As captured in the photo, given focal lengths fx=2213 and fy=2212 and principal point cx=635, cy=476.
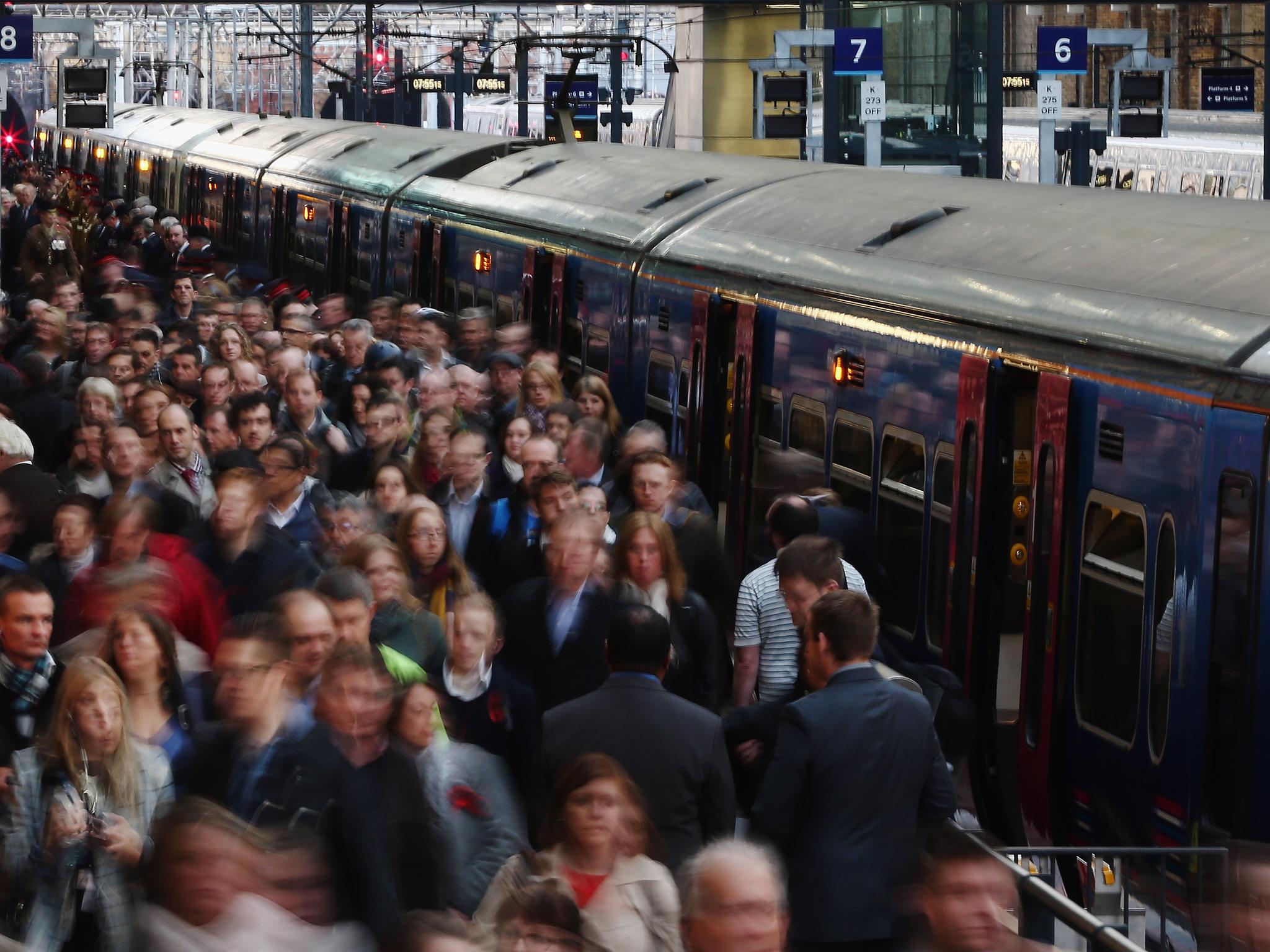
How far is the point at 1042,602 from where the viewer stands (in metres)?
7.99

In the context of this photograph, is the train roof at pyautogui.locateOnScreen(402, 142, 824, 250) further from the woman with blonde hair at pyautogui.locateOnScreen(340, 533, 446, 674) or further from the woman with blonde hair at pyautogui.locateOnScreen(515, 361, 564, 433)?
the woman with blonde hair at pyautogui.locateOnScreen(340, 533, 446, 674)

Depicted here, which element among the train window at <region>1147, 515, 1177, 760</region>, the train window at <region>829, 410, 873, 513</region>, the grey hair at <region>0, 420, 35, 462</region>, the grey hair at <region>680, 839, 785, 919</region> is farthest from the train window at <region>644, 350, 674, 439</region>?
the grey hair at <region>680, 839, 785, 919</region>

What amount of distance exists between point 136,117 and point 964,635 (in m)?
43.6

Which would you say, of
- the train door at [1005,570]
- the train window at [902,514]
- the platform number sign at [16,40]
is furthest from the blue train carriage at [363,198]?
the train door at [1005,570]

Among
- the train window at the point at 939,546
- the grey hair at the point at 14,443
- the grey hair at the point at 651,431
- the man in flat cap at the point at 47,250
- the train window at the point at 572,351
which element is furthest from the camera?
the man in flat cap at the point at 47,250

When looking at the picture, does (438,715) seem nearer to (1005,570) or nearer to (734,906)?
(734,906)

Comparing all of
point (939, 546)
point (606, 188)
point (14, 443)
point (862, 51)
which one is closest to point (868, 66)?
point (862, 51)

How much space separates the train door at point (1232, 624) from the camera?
662 cm

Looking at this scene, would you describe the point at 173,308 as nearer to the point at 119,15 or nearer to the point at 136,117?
the point at 136,117

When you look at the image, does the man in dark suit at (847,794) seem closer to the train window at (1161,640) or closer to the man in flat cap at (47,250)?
the train window at (1161,640)

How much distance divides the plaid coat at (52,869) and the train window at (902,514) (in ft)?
14.8

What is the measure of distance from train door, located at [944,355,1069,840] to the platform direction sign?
81.2 feet

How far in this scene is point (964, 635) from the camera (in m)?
8.60

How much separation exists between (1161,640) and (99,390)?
5.21 metres
